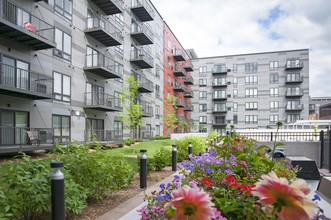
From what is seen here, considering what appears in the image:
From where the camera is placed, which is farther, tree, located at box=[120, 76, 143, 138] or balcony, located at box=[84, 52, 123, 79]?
tree, located at box=[120, 76, 143, 138]

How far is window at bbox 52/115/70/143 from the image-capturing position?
Result: 760 inches

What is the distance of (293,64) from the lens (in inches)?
2186

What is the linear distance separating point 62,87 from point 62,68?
1438 mm

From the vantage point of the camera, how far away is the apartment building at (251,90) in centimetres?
5547

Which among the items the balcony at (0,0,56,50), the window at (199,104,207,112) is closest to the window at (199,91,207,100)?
the window at (199,104,207,112)

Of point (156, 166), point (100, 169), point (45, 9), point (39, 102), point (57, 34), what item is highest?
point (45, 9)

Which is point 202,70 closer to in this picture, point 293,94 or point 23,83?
point 293,94

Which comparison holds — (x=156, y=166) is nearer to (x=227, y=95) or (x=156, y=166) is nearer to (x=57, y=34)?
(x=57, y=34)

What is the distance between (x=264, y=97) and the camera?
58.4 meters

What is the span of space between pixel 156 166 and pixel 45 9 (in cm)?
1450

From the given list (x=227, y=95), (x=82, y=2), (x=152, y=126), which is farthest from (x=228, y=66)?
(x=82, y=2)

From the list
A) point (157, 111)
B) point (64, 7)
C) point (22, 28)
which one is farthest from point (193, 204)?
point (157, 111)

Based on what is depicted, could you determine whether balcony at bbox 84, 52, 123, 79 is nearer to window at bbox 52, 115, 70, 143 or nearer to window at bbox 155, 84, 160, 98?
window at bbox 52, 115, 70, 143

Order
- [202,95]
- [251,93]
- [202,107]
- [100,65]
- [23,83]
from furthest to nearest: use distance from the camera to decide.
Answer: [202,95], [202,107], [251,93], [100,65], [23,83]
